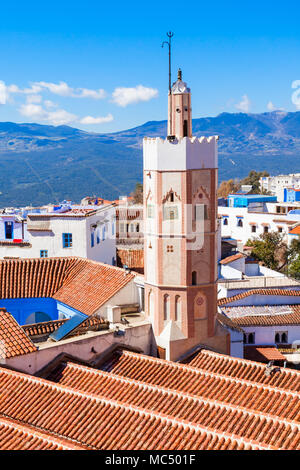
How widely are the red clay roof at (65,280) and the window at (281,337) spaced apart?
26.5 feet

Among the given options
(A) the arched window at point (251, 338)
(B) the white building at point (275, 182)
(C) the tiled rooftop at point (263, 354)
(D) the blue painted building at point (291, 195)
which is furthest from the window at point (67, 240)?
(B) the white building at point (275, 182)

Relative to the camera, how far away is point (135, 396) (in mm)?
11453

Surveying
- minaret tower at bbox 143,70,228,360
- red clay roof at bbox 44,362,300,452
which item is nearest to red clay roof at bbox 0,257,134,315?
minaret tower at bbox 143,70,228,360

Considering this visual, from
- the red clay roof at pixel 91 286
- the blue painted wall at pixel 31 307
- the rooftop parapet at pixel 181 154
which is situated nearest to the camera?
the rooftop parapet at pixel 181 154

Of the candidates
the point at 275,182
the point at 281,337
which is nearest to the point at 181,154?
the point at 281,337

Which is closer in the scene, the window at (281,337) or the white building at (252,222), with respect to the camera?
the window at (281,337)

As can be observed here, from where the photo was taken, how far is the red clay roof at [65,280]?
57.3 ft

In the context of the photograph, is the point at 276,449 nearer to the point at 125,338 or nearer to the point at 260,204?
the point at 125,338

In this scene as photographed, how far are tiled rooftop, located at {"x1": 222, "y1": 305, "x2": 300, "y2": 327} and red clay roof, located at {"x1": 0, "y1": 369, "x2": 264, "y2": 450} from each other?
452 inches

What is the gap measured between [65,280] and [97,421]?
959 cm

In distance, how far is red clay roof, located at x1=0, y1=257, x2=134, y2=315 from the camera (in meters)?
17.5

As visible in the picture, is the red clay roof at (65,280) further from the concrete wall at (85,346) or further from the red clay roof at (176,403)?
the red clay roof at (176,403)

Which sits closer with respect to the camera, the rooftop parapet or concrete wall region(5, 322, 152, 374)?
concrete wall region(5, 322, 152, 374)

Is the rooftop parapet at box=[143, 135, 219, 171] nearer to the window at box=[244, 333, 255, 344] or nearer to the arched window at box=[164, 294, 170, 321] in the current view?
the arched window at box=[164, 294, 170, 321]
